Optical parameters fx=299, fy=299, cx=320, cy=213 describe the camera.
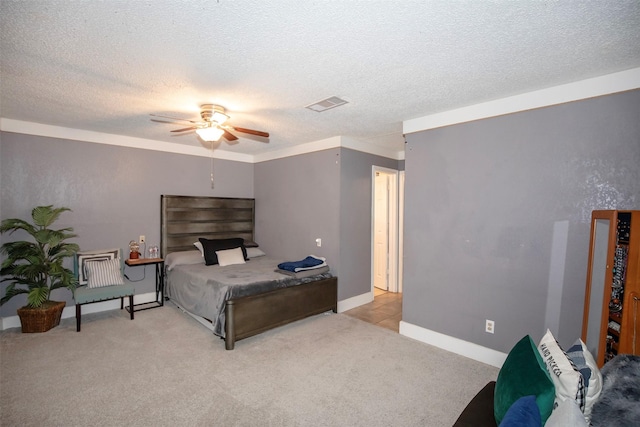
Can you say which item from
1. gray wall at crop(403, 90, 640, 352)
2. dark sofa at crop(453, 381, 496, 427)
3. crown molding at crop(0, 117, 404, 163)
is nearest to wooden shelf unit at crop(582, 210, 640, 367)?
gray wall at crop(403, 90, 640, 352)

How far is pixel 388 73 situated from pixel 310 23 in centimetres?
86

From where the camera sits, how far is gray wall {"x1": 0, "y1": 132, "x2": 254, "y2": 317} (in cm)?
369

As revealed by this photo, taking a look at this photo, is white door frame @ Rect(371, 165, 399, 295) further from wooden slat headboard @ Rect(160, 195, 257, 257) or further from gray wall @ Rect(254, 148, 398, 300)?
wooden slat headboard @ Rect(160, 195, 257, 257)

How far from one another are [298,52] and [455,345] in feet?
10.4

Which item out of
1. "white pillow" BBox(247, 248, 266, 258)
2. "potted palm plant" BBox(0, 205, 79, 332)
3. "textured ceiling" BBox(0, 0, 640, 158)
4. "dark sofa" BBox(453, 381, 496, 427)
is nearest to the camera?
"dark sofa" BBox(453, 381, 496, 427)

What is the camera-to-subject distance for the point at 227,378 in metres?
2.62

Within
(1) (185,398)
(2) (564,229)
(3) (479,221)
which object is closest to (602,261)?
(2) (564,229)

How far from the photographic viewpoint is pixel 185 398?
2.33 metres

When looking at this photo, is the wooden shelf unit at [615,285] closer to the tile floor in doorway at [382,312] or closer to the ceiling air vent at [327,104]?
the tile floor in doorway at [382,312]

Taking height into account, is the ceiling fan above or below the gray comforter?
above

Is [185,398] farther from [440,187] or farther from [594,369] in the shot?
[440,187]

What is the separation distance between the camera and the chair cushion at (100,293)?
3.53 metres

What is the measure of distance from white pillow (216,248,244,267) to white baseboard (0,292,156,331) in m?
1.35

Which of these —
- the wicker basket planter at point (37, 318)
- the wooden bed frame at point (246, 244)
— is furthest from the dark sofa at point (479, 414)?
the wicker basket planter at point (37, 318)
